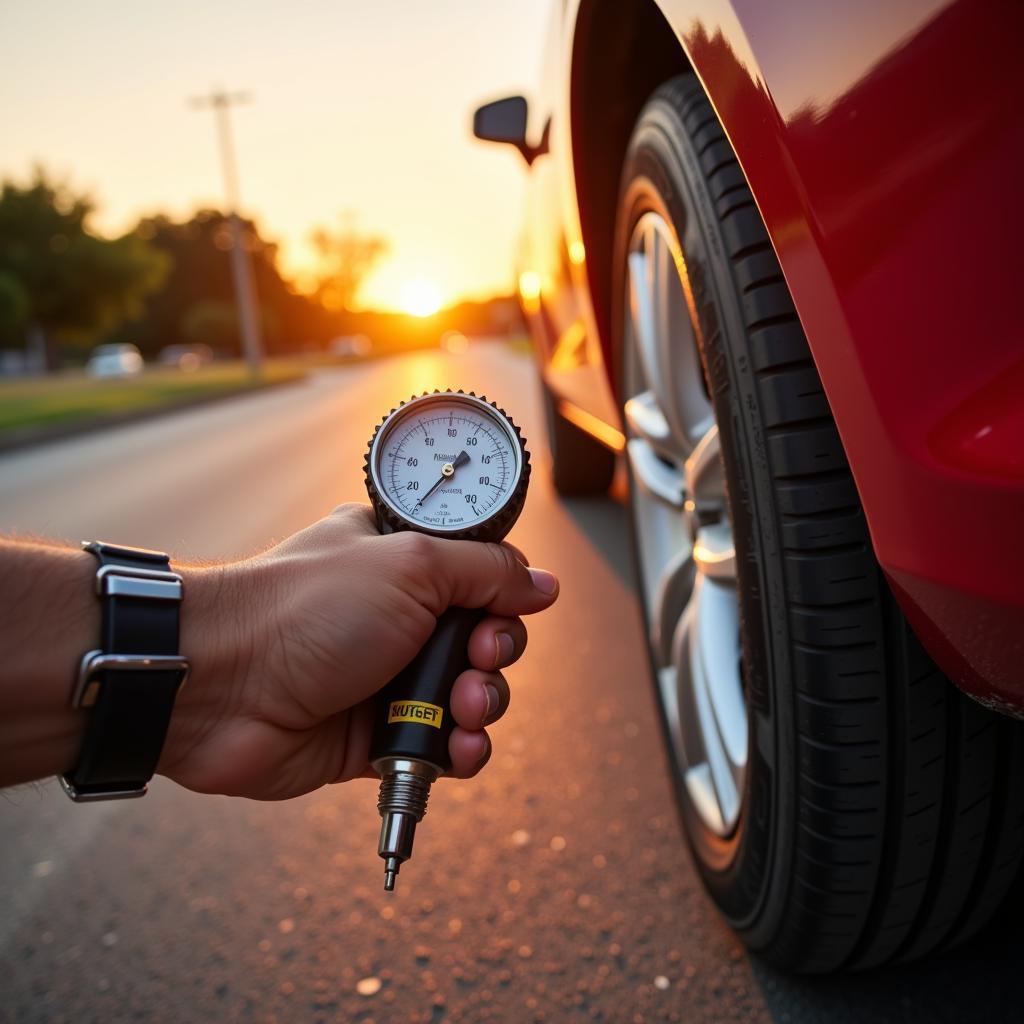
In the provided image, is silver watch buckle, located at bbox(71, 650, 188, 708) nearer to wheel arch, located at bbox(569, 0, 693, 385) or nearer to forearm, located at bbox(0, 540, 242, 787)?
forearm, located at bbox(0, 540, 242, 787)

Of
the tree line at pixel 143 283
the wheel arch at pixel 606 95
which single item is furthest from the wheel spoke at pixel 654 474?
the tree line at pixel 143 283

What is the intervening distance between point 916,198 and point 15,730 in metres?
0.97

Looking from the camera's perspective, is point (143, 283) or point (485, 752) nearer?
point (485, 752)

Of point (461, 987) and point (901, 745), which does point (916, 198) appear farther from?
point (461, 987)

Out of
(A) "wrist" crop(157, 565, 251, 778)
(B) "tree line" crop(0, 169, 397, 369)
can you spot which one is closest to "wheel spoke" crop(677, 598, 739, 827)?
(A) "wrist" crop(157, 565, 251, 778)

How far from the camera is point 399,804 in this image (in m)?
0.98

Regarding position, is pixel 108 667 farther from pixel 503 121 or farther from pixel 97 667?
pixel 503 121

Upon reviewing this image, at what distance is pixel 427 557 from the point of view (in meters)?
1.03

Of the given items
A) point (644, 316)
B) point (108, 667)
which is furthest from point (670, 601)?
point (108, 667)

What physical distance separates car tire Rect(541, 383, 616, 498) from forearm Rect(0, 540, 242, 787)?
11.0ft

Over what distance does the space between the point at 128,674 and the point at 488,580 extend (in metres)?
0.37

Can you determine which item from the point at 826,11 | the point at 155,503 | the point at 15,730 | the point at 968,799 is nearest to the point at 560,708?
the point at 968,799

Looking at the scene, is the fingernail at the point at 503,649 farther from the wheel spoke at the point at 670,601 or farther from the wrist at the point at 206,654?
the wheel spoke at the point at 670,601

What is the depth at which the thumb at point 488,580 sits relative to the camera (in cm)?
105
